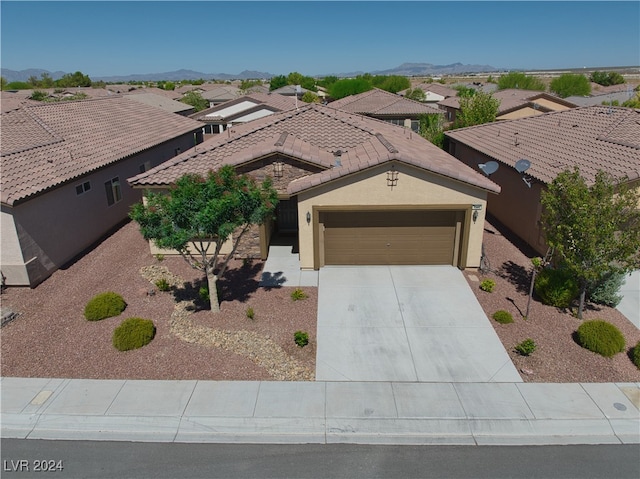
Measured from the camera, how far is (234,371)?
10742 mm

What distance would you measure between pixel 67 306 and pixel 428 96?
2576 inches

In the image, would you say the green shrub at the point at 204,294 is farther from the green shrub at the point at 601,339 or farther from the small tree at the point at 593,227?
the green shrub at the point at 601,339

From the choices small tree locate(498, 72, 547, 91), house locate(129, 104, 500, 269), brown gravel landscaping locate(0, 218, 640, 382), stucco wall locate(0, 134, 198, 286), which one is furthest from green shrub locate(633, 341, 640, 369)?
small tree locate(498, 72, 547, 91)

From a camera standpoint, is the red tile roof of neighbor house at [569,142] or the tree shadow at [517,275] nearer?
the tree shadow at [517,275]

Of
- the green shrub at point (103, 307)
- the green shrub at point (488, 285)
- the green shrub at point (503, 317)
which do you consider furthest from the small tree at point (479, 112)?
the green shrub at point (103, 307)

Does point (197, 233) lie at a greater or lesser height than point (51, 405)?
greater

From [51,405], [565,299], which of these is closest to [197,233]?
[51,405]

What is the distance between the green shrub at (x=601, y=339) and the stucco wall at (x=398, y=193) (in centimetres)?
513

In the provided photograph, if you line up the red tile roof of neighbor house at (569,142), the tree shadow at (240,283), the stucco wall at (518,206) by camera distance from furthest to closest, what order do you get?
1. the stucco wall at (518,206)
2. the red tile roof of neighbor house at (569,142)
3. the tree shadow at (240,283)

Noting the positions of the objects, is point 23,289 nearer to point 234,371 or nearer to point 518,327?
point 234,371

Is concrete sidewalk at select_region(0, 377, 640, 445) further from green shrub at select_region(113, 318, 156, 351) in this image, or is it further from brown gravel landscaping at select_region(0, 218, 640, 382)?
green shrub at select_region(113, 318, 156, 351)

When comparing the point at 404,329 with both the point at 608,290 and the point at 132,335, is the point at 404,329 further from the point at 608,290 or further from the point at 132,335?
the point at 132,335

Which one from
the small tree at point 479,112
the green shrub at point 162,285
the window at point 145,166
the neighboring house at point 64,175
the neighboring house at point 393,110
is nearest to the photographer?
the green shrub at point 162,285

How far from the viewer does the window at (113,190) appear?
68.0ft
